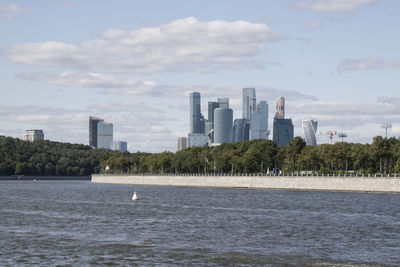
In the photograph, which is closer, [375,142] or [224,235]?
[224,235]

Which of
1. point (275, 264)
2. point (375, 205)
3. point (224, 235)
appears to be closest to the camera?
point (275, 264)

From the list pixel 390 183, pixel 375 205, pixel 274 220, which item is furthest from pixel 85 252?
pixel 390 183

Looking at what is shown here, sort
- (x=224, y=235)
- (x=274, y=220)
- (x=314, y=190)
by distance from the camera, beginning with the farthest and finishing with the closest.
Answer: (x=314, y=190) < (x=274, y=220) < (x=224, y=235)

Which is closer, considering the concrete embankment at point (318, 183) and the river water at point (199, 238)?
the river water at point (199, 238)

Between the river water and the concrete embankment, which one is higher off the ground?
the concrete embankment

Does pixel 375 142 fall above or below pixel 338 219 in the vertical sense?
above

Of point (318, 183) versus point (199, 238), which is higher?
point (318, 183)

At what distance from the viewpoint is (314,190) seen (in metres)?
160

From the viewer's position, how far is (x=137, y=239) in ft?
173

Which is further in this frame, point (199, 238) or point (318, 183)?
point (318, 183)

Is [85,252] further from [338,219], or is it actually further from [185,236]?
[338,219]

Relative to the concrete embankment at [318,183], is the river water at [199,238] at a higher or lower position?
lower

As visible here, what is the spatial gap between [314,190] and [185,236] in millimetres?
108316

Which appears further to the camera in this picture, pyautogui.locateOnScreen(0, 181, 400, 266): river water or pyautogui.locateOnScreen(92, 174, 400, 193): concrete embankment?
pyautogui.locateOnScreen(92, 174, 400, 193): concrete embankment
